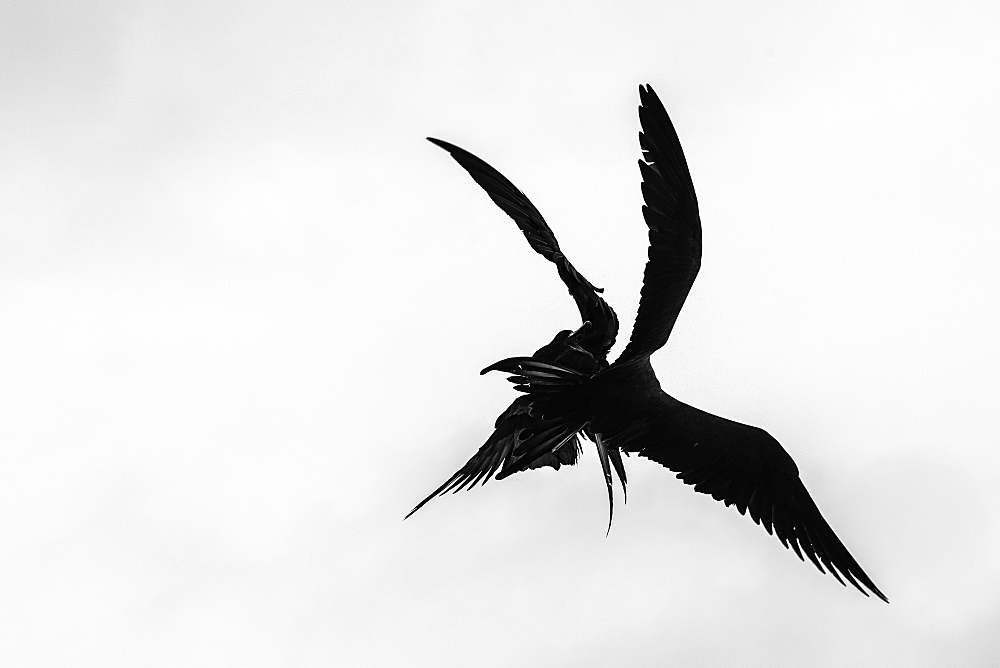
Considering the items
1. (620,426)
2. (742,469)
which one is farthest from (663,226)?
(742,469)

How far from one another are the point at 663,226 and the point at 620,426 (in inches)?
137

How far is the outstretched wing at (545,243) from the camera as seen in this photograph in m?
18.4

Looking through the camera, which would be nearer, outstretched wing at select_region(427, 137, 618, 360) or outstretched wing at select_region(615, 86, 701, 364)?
outstretched wing at select_region(615, 86, 701, 364)

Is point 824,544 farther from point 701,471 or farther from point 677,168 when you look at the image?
point 677,168

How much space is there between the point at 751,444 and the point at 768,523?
133cm

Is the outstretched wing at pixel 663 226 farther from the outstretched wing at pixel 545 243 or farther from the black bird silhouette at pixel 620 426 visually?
the outstretched wing at pixel 545 243

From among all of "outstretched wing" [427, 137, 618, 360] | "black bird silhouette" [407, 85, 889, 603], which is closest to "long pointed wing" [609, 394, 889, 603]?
"black bird silhouette" [407, 85, 889, 603]

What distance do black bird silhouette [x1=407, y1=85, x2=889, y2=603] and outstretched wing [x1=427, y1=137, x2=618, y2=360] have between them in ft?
0.05

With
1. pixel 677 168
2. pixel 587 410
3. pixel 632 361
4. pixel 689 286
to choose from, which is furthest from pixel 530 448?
pixel 677 168

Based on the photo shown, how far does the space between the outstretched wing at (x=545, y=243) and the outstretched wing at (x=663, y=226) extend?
120cm

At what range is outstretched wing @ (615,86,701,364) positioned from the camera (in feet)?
54.8

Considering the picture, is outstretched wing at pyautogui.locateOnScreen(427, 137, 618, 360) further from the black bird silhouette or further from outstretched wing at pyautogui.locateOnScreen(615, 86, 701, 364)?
outstretched wing at pyautogui.locateOnScreen(615, 86, 701, 364)

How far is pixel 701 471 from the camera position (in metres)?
19.6

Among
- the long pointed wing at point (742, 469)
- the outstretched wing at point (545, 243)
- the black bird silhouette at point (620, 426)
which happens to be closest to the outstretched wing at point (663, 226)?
the black bird silhouette at point (620, 426)
